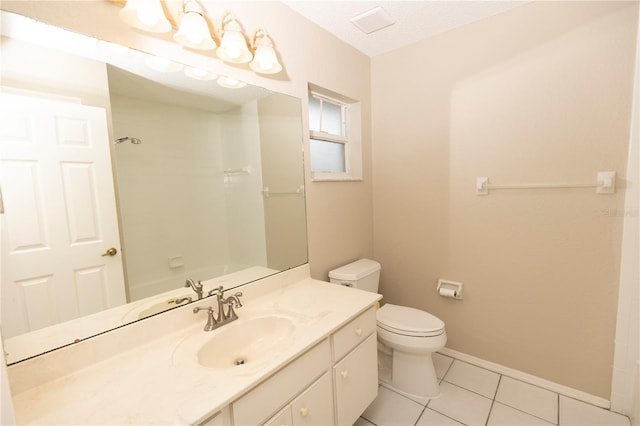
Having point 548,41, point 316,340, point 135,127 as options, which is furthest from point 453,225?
point 135,127

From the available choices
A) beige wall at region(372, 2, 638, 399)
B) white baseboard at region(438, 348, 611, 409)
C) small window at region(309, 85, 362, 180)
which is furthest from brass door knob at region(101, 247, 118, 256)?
white baseboard at region(438, 348, 611, 409)

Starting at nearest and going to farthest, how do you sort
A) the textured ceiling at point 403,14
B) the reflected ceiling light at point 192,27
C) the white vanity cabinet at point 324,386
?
the white vanity cabinet at point 324,386
the reflected ceiling light at point 192,27
the textured ceiling at point 403,14

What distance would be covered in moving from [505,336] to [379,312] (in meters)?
0.87

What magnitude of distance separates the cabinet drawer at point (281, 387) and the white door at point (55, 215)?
634mm

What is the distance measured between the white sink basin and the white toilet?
0.70 metres

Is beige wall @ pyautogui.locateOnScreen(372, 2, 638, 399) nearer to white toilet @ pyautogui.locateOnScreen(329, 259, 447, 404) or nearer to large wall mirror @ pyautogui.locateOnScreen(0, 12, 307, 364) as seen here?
white toilet @ pyautogui.locateOnScreen(329, 259, 447, 404)

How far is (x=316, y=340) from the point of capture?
3.49ft

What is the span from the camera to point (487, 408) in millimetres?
1608

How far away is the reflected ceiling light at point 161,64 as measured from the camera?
111 cm

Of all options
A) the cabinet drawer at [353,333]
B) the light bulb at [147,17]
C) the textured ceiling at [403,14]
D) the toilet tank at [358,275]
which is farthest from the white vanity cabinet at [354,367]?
the textured ceiling at [403,14]

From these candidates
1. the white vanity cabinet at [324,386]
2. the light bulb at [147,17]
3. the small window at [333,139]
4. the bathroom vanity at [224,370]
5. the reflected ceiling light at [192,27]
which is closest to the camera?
the bathroom vanity at [224,370]

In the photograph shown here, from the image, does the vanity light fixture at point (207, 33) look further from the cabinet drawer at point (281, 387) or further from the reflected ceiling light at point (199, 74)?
the cabinet drawer at point (281, 387)

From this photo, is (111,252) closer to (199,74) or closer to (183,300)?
(183,300)

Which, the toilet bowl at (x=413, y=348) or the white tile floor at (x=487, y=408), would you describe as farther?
the toilet bowl at (x=413, y=348)
